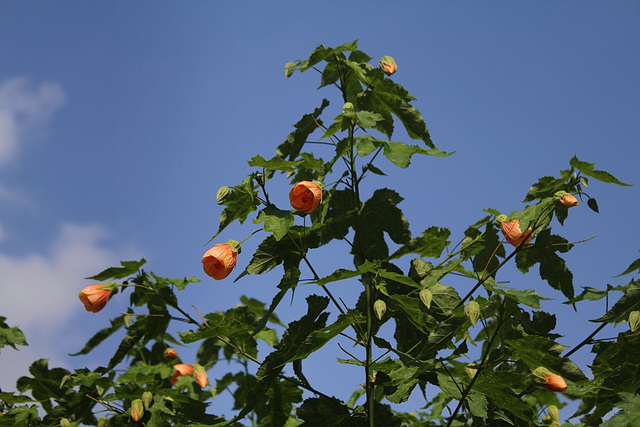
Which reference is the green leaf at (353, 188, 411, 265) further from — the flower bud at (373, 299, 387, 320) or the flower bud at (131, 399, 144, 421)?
the flower bud at (131, 399, 144, 421)

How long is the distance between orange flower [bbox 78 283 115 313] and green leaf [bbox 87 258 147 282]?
4cm

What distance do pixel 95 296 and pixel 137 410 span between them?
1.58ft

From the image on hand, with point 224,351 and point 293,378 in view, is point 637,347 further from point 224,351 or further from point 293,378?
point 224,351

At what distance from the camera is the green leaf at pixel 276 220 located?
185 centimetres

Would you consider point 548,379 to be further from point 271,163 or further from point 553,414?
point 271,163

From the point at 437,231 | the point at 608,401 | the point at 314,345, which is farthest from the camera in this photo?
the point at 437,231

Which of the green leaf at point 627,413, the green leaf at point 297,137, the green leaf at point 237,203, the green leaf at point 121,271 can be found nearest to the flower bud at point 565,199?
the green leaf at point 627,413

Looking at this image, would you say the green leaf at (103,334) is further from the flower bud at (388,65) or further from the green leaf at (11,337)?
the flower bud at (388,65)

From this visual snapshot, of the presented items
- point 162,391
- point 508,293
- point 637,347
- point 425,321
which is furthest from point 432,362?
point 162,391

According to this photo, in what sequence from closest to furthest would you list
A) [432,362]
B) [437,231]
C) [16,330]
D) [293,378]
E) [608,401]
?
[432,362] → [608,401] → [293,378] → [437,231] → [16,330]

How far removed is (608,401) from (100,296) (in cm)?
189

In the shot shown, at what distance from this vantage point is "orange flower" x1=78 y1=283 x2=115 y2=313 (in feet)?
8.10

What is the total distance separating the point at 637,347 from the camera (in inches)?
81.7

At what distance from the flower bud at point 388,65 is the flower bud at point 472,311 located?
3.27 feet
